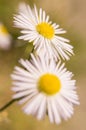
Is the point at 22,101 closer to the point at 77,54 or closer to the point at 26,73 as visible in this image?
the point at 26,73

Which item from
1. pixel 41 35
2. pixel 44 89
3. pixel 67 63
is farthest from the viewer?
pixel 67 63

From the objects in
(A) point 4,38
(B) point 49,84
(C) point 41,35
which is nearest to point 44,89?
(B) point 49,84

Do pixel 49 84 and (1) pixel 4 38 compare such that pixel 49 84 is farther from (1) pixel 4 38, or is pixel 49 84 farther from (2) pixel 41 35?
(1) pixel 4 38

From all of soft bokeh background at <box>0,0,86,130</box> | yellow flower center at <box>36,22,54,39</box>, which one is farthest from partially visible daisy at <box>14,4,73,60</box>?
soft bokeh background at <box>0,0,86,130</box>

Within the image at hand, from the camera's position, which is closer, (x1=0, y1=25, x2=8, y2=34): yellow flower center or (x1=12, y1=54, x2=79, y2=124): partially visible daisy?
(x1=12, y1=54, x2=79, y2=124): partially visible daisy

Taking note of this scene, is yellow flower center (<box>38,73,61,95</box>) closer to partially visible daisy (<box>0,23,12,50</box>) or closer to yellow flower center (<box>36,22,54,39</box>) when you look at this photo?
yellow flower center (<box>36,22,54,39</box>)

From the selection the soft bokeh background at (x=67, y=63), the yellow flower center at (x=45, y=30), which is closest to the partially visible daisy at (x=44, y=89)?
the yellow flower center at (x=45, y=30)

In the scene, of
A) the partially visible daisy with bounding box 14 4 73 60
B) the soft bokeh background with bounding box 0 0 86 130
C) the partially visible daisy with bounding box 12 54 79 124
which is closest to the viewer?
the partially visible daisy with bounding box 12 54 79 124
